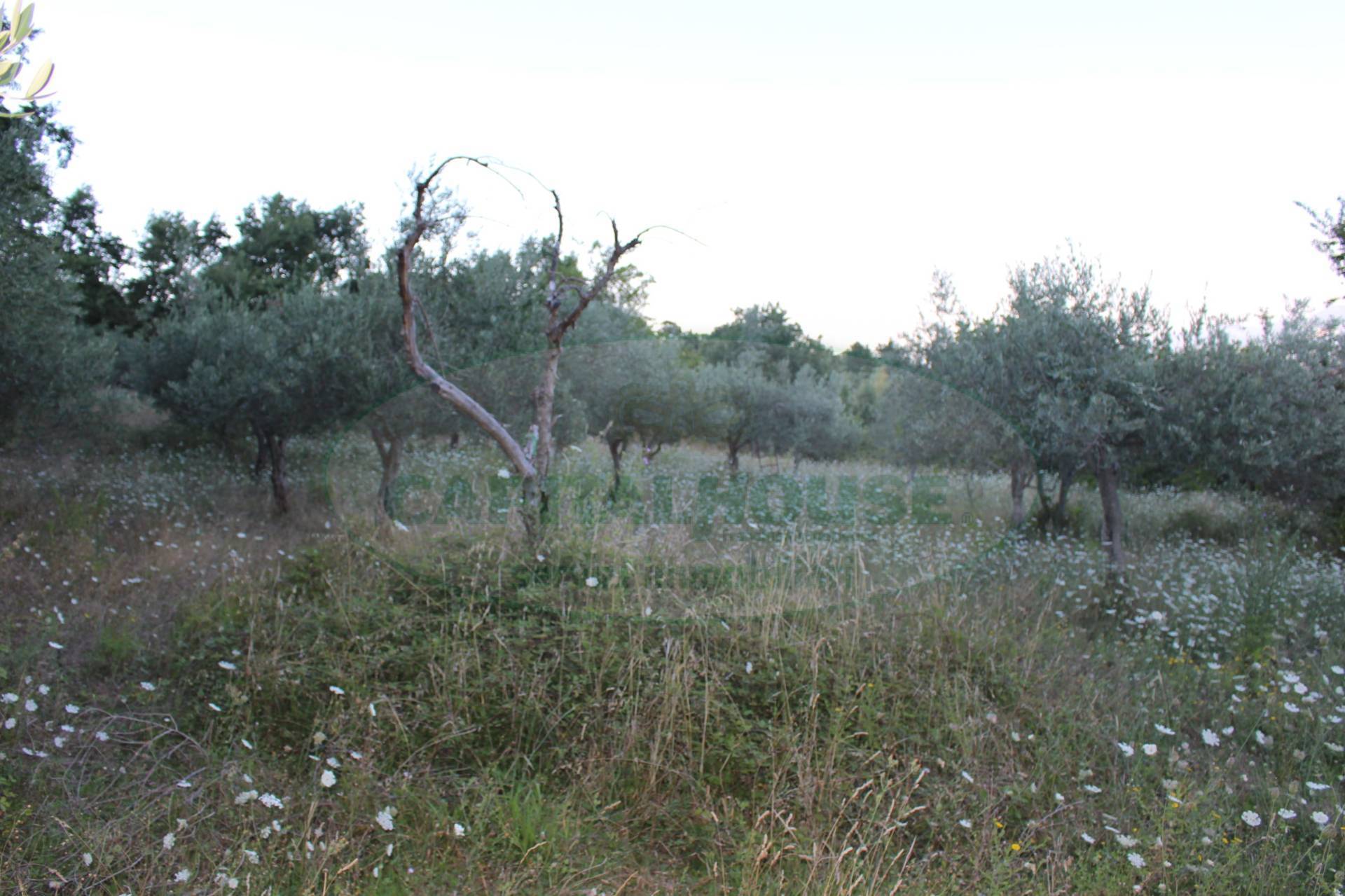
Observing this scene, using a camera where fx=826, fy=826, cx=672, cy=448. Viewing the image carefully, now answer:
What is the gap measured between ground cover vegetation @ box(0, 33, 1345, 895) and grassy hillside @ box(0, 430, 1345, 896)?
24 millimetres

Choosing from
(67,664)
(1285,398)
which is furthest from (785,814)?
(1285,398)

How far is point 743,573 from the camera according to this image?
16.2ft

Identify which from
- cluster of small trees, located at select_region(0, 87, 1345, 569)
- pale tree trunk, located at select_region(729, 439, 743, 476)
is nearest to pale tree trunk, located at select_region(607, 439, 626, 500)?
cluster of small trees, located at select_region(0, 87, 1345, 569)

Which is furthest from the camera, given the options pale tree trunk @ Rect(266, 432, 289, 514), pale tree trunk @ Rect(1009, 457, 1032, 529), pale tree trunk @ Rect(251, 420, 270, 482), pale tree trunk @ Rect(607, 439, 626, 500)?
pale tree trunk @ Rect(251, 420, 270, 482)

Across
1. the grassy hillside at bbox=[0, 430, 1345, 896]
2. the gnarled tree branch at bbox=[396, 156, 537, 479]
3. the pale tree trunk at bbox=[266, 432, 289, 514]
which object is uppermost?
the gnarled tree branch at bbox=[396, 156, 537, 479]

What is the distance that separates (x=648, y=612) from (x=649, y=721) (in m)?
0.74

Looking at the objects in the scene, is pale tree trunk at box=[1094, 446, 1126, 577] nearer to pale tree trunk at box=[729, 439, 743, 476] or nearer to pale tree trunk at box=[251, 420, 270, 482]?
pale tree trunk at box=[729, 439, 743, 476]

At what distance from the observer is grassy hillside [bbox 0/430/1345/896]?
294 cm

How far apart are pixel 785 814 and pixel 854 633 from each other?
119cm

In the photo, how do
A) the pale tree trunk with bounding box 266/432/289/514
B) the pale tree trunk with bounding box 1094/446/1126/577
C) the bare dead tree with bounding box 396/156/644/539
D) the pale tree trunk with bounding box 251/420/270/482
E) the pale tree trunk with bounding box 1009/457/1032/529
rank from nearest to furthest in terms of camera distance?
1. the bare dead tree with bounding box 396/156/644/539
2. the pale tree trunk with bounding box 1094/446/1126/577
3. the pale tree trunk with bounding box 1009/457/1032/529
4. the pale tree trunk with bounding box 266/432/289/514
5. the pale tree trunk with bounding box 251/420/270/482

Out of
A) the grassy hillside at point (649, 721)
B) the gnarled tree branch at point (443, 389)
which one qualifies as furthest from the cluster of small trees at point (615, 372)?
the grassy hillside at point (649, 721)

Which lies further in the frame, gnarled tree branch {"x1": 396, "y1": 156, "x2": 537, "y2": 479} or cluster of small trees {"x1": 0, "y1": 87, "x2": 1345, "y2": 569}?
cluster of small trees {"x1": 0, "y1": 87, "x2": 1345, "y2": 569}

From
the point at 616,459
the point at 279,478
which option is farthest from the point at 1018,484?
the point at 279,478

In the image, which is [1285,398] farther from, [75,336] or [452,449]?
[75,336]
